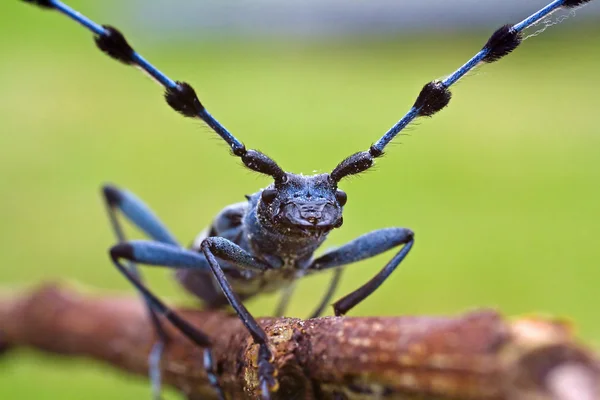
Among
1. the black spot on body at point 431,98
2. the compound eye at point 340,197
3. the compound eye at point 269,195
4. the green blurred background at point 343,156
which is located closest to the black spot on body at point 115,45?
the green blurred background at point 343,156

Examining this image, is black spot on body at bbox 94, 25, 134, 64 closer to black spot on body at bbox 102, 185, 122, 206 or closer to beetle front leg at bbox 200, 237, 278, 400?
beetle front leg at bbox 200, 237, 278, 400

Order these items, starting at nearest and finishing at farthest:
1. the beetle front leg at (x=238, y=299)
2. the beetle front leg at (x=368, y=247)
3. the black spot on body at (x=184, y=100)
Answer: the beetle front leg at (x=238, y=299)
the black spot on body at (x=184, y=100)
the beetle front leg at (x=368, y=247)

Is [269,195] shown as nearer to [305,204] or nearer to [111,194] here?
[305,204]

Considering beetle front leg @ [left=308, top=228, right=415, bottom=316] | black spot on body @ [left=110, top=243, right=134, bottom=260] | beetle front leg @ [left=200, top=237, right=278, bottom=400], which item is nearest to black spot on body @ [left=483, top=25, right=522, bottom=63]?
beetle front leg @ [left=308, top=228, right=415, bottom=316]

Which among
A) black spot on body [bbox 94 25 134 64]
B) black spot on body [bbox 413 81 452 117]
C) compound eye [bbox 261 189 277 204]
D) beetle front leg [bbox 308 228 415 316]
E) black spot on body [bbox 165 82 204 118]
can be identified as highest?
black spot on body [bbox 94 25 134 64]

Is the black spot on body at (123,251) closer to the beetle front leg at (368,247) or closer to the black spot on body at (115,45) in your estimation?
the beetle front leg at (368,247)

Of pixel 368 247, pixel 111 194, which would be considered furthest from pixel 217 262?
pixel 111 194
